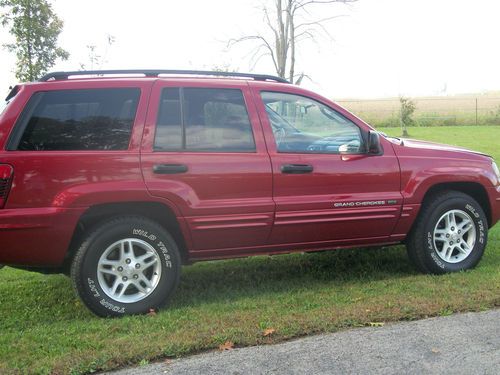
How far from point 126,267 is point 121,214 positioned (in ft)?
1.39

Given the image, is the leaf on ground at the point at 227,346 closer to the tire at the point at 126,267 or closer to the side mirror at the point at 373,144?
the tire at the point at 126,267

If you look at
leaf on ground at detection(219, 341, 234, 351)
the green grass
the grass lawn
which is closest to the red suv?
the grass lawn

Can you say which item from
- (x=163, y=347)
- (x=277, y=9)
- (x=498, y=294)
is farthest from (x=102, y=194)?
(x=277, y=9)

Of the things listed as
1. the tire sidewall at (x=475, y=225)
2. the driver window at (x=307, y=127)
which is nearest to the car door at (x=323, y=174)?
the driver window at (x=307, y=127)

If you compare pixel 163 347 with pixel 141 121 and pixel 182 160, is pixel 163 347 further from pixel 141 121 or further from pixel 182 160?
pixel 141 121

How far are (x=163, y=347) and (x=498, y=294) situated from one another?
2.74 meters

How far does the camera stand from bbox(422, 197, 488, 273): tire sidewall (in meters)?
5.37

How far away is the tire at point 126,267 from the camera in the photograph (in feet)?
14.1

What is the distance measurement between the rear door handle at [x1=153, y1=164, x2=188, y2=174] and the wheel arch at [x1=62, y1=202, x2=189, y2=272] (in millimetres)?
266

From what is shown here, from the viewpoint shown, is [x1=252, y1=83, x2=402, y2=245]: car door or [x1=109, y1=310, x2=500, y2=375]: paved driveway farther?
[x1=252, y1=83, x2=402, y2=245]: car door

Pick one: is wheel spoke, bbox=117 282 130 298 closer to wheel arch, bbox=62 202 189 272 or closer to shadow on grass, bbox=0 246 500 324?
shadow on grass, bbox=0 246 500 324

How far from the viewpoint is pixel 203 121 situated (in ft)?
15.5

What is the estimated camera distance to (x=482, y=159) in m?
5.67

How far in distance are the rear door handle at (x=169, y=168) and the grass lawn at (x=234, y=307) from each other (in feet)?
3.59
